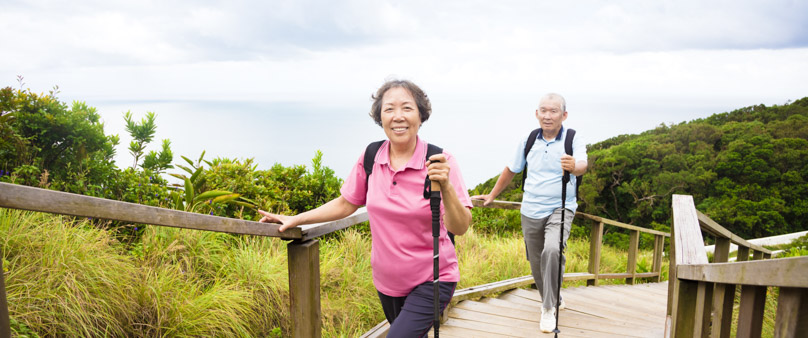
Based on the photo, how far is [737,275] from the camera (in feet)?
5.98

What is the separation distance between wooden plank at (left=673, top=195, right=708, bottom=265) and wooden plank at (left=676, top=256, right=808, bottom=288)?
1.33 ft

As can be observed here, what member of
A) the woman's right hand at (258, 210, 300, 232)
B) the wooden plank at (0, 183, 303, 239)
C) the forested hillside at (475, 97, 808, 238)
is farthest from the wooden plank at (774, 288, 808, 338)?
the forested hillside at (475, 97, 808, 238)

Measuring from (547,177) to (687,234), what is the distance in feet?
4.40

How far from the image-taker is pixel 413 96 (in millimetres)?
2371

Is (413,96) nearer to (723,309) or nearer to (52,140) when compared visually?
(723,309)

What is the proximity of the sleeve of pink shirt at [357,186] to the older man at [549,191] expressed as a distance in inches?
81.1

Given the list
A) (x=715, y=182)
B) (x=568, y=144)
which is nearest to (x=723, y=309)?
(x=568, y=144)

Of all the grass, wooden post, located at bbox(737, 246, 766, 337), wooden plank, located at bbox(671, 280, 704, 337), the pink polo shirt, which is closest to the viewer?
wooden post, located at bbox(737, 246, 766, 337)

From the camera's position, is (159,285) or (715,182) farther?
(715,182)

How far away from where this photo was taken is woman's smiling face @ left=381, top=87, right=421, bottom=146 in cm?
232

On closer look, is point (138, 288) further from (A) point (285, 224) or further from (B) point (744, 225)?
(B) point (744, 225)

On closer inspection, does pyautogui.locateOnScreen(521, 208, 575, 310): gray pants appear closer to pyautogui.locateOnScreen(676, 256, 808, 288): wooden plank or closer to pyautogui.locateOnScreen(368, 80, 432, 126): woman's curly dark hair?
pyautogui.locateOnScreen(676, 256, 808, 288): wooden plank

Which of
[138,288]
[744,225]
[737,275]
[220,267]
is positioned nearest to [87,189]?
[220,267]

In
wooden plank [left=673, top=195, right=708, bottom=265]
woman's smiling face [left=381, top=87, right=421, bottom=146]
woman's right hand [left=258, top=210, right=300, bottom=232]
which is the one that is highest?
woman's smiling face [left=381, top=87, right=421, bottom=146]
